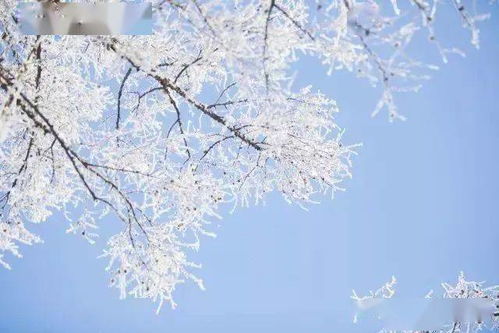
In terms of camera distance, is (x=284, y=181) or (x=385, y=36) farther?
(x=284, y=181)

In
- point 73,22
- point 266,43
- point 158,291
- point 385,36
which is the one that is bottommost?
point 158,291

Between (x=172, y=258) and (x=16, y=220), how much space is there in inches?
61.4

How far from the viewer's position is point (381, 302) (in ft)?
17.1

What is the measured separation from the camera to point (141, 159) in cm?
410

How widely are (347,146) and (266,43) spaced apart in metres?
2.55

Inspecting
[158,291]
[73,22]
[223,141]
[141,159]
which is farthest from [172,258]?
[73,22]

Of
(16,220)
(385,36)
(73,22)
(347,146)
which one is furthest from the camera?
(347,146)

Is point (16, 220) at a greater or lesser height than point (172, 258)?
greater

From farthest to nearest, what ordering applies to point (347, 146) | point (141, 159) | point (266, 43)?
point (347, 146), point (141, 159), point (266, 43)

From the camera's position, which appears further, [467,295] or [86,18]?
[467,295]

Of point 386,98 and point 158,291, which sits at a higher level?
point 386,98

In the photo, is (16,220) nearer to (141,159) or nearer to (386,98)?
(141,159)

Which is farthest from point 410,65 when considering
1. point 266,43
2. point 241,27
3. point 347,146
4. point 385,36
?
point 347,146

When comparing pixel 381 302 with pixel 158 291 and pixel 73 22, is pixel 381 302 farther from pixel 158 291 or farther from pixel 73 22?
pixel 73 22
